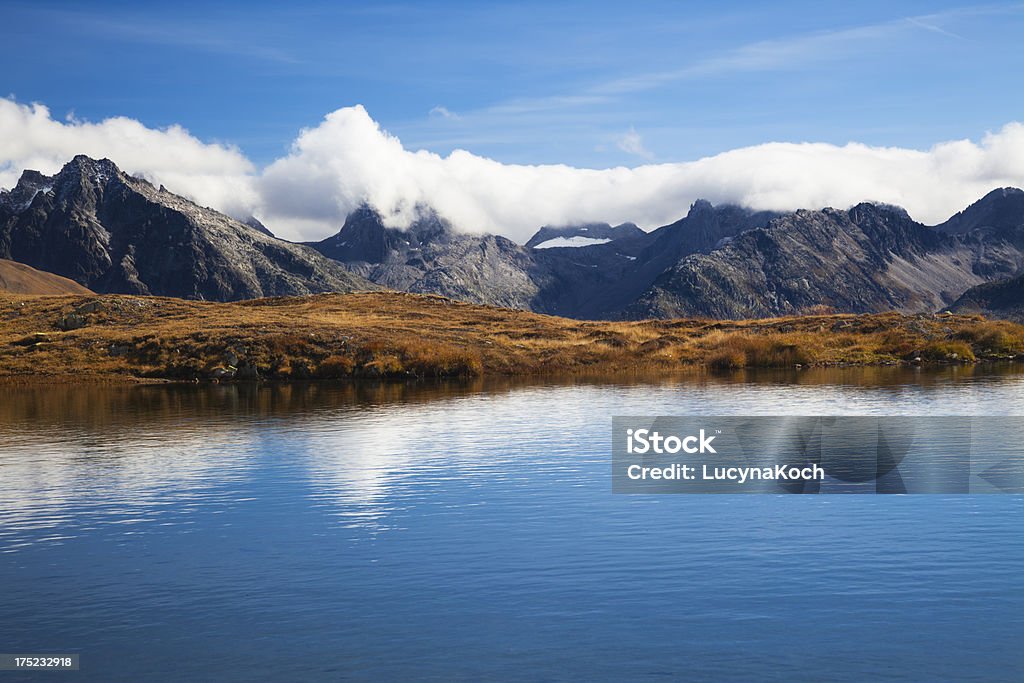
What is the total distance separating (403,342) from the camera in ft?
322

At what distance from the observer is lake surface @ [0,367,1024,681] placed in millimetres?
17750

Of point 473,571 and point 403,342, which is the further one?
point 403,342

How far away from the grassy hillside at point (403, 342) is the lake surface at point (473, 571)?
1978 inches

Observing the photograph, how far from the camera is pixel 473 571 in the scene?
2298cm

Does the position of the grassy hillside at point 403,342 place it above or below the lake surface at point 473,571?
above

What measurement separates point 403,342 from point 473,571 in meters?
76.1

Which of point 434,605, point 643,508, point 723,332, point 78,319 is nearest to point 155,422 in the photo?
point 643,508

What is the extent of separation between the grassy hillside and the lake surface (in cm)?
5024

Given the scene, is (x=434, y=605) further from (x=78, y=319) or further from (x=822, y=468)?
(x=78, y=319)

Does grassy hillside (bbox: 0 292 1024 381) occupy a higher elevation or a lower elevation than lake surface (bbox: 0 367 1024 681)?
higher

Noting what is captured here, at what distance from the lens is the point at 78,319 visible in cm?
11538

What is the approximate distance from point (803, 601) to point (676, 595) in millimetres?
2670

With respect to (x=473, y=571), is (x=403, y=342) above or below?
above

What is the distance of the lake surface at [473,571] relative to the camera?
17.8 metres
